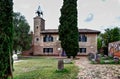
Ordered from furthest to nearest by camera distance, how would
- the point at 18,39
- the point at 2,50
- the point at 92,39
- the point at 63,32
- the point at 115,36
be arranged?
the point at 115,36, the point at 92,39, the point at 18,39, the point at 63,32, the point at 2,50

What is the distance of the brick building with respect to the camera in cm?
5328

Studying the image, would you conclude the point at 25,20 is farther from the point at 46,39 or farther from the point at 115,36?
the point at 115,36

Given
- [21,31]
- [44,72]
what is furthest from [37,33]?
[44,72]

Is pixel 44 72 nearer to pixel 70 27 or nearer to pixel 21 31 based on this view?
pixel 70 27

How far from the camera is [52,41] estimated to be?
178 ft

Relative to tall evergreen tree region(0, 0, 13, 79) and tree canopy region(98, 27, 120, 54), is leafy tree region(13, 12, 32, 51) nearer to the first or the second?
tree canopy region(98, 27, 120, 54)

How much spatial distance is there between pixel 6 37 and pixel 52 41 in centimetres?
4220

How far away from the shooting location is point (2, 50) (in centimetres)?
1198

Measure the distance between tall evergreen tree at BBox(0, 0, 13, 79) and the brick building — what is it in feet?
133

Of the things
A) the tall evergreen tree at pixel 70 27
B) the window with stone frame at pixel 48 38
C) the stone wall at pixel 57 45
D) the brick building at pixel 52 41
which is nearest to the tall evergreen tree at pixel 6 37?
the tall evergreen tree at pixel 70 27

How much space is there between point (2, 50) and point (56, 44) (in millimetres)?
42156

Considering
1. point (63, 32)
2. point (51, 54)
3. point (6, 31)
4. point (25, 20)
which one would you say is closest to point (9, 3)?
point (6, 31)

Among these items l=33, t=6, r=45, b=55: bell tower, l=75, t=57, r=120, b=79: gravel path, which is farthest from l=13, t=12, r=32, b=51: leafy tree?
l=75, t=57, r=120, b=79: gravel path

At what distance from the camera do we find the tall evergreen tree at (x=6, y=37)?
39.3 feet
